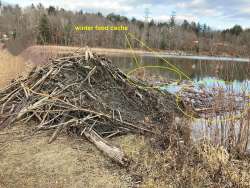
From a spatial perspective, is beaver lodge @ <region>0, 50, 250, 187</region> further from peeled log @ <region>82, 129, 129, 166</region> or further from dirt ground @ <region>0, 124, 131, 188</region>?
dirt ground @ <region>0, 124, 131, 188</region>

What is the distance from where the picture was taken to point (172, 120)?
633 cm

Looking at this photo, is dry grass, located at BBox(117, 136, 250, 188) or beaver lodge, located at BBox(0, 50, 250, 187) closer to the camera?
dry grass, located at BBox(117, 136, 250, 188)

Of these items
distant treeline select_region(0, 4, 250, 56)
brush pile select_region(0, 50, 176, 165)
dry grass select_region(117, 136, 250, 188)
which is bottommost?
dry grass select_region(117, 136, 250, 188)

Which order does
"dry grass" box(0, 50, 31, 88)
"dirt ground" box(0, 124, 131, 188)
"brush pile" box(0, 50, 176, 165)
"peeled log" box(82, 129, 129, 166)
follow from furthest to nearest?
"dry grass" box(0, 50, 31, 88) < "brush pile" box(0, 50, 176, 165) < "peeled log" box(82, 129, 129, 166) < "dirt ground" box(0, 124, 131, 188)

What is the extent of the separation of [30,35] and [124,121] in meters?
15.2

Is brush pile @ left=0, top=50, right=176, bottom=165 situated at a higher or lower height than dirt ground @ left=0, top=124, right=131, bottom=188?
higher

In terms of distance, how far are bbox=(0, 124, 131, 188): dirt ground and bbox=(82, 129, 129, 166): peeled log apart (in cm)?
8

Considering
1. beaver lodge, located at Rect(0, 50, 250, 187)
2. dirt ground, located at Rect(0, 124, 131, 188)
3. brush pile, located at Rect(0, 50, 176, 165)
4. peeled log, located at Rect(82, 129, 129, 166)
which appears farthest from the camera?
brush pile, located at Rect(0, 50, 176, 165)

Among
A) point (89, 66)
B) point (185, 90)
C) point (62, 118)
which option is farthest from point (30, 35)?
point (62, 118)

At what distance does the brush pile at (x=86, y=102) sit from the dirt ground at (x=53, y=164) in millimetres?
211

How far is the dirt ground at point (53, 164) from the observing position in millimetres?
4398

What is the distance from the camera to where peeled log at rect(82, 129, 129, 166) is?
491 cm

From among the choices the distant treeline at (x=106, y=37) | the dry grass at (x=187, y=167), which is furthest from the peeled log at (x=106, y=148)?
the distant treeline at (x=106, y=37)

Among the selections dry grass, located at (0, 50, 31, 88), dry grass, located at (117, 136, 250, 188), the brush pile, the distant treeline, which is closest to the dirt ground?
the brush pile
